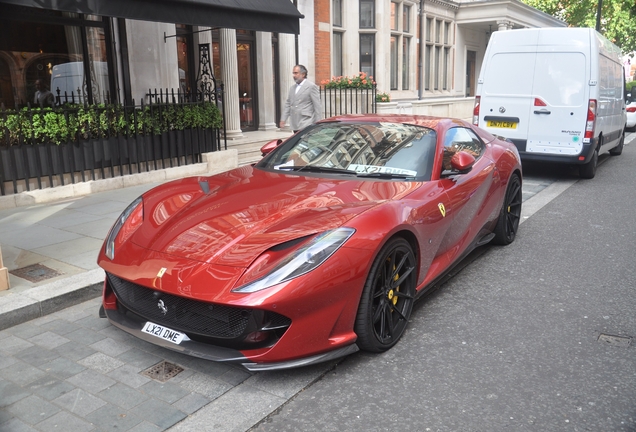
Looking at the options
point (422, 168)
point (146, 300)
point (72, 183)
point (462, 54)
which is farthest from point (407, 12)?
point (146, 300)

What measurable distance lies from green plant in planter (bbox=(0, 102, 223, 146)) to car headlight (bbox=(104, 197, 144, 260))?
4591 millimetres

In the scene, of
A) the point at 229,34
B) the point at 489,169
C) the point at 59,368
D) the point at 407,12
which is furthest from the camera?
the point at 407,12

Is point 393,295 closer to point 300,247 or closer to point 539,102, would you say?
point 300,247

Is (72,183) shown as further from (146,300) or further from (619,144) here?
(619,144)

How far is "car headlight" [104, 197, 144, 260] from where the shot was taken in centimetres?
378

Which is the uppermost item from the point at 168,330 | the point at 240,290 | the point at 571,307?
the point at 240,290

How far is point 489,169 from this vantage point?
543 cm

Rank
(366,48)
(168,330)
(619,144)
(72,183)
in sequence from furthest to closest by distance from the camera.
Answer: (366,48) → (619,144) → (72,183) → (168,330)

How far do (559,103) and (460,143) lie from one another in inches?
215

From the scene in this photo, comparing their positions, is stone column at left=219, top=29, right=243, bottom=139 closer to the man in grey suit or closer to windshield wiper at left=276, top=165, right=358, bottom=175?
the man in grey suit

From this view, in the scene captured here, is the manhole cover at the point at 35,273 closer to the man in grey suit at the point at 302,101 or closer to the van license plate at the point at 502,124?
the man in grey suit at the point at 302,101

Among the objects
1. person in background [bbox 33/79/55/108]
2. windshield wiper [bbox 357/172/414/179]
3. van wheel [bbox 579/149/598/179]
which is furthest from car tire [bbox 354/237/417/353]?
person in background [bbox 33/79/55/108]

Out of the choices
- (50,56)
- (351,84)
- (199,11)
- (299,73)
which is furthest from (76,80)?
(351,84)

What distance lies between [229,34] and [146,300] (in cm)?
1009
